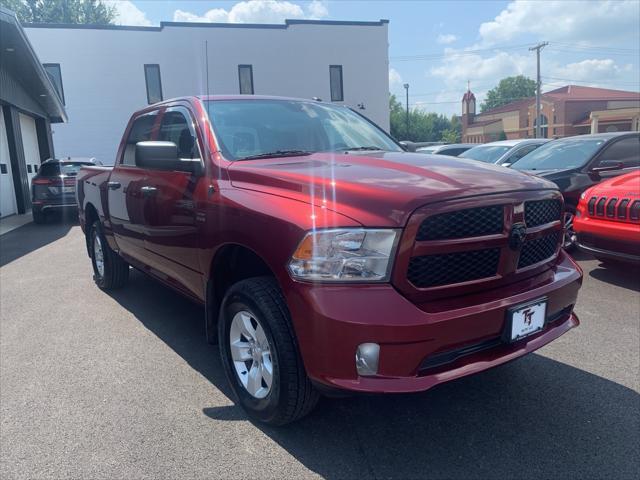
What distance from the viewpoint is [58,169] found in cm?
1291

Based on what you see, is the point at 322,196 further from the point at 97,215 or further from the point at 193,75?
the point at 193,75

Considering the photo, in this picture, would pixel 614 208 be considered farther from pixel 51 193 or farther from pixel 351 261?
pixel 51 193

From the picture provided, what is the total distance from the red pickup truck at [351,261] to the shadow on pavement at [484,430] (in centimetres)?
32

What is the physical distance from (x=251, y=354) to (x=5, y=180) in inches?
591

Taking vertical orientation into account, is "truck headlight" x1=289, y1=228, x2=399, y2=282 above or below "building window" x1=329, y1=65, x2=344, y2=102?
below

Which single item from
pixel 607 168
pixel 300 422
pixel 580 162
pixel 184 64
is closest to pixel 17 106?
pixel 184 64

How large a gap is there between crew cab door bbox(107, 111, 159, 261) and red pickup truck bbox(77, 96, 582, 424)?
79cm

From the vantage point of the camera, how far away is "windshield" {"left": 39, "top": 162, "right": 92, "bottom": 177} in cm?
1276

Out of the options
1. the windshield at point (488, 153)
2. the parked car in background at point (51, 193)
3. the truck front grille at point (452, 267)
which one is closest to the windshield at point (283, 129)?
the truck front grille at point (452, 267)

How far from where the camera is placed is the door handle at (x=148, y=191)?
389cm

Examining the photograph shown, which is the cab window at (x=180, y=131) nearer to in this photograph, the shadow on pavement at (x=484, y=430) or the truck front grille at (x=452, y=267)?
the shadow on pavement at (x=484, y=430)

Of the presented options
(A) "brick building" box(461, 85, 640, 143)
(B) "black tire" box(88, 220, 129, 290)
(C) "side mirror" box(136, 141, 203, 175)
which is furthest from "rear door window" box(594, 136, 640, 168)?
(A) "brick building" box(461, 85, 640, 143)

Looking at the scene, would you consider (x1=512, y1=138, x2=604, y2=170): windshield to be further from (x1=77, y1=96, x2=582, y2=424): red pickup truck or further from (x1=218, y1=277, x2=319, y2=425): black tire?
(x1=218, y1=277, x2=319, y2=425): black tire

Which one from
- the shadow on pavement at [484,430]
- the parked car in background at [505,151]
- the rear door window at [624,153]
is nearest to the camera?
the shadow on pavement at [484,430]
